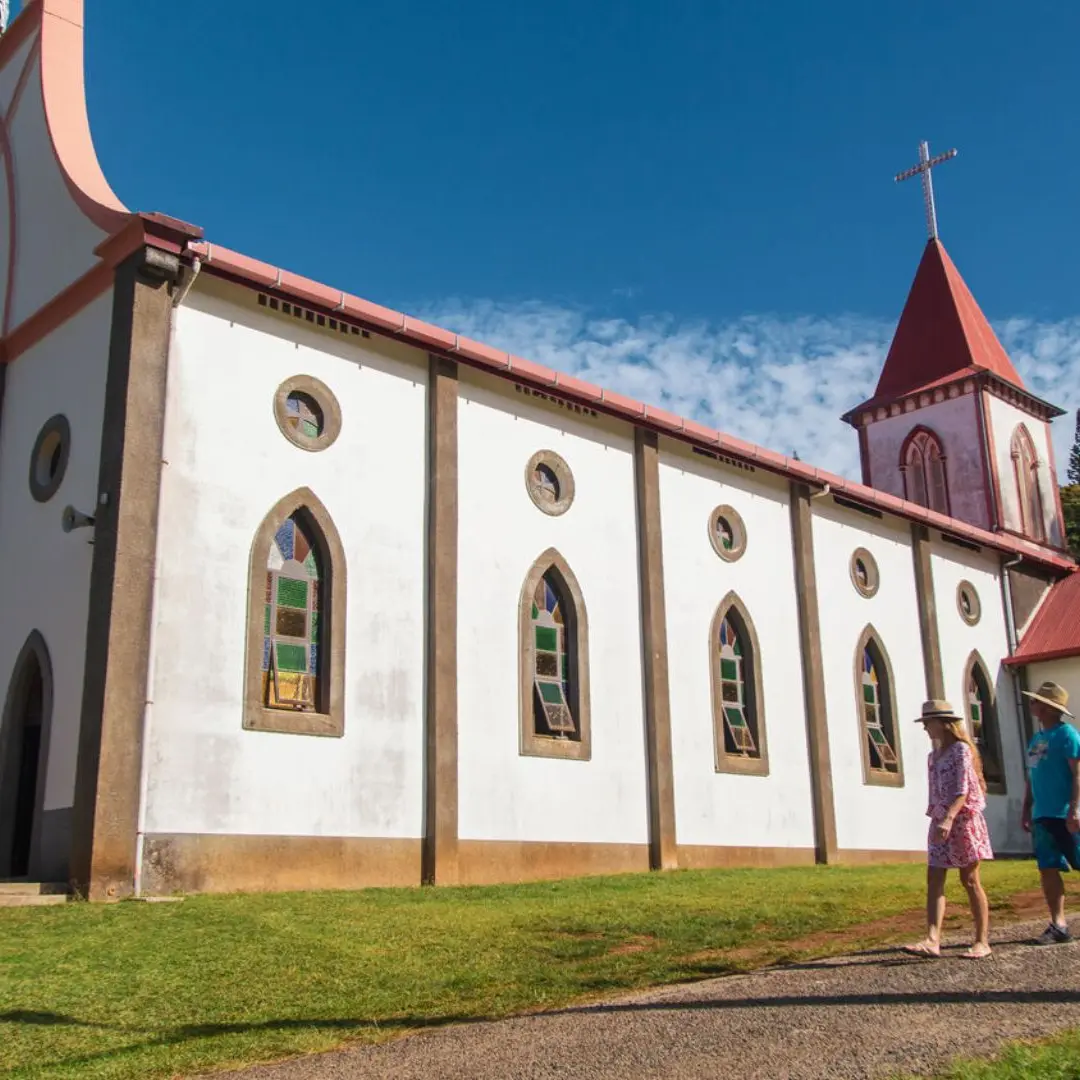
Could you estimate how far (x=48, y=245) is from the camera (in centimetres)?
1538

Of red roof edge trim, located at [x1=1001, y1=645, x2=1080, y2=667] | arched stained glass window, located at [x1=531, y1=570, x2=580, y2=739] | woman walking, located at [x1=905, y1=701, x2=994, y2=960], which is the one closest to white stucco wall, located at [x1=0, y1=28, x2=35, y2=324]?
arched stained glass window, located at [x1=531, y1=570, x2=580, y2=739]

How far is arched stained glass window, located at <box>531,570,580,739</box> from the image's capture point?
15.9 m

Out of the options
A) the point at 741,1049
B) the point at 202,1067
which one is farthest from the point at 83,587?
the point at 741,1049

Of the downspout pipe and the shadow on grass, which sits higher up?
the downspout pipe

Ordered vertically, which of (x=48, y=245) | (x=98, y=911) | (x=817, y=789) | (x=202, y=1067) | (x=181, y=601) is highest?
(x=48, y=245)

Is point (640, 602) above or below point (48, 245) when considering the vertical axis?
below

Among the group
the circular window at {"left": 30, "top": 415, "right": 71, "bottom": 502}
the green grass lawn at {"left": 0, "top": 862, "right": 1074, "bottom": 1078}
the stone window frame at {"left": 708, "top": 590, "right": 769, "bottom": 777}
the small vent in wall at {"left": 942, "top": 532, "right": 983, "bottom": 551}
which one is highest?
the small vent in wall at {"left": 942, "top": 532, "right": 983, "bottom": 551}

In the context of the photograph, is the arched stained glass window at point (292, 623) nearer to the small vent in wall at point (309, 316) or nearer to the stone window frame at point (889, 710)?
the small vent in wall at point (309, 316)

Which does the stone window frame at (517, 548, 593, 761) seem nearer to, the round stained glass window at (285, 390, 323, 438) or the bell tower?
the round stained glass window at (285, 390, 323, 438)

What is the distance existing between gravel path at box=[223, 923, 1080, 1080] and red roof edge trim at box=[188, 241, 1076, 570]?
9.43 m

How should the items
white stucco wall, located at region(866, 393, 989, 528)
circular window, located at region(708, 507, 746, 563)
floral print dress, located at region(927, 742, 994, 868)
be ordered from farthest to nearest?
1. white stucco wall, located at region(866, 393, 989, 528)
2. circular window, located at region(708, 507, 746, 563)
3. floral print dress, located at region(927, 742, 994, 868)

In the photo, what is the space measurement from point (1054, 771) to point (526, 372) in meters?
9.76

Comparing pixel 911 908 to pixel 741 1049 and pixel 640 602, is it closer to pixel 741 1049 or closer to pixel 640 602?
pixel 741 1049

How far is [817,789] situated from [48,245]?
13.1 metres
